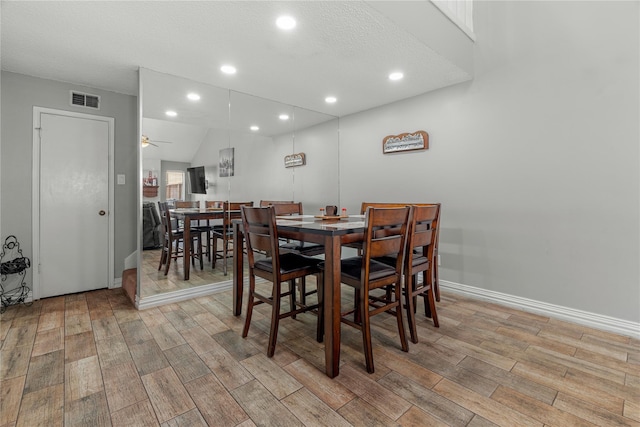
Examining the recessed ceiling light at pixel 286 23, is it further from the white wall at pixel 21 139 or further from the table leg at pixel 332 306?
the white wall at pixel 21 139

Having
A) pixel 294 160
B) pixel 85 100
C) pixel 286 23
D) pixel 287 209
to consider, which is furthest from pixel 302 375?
pixel 85 100

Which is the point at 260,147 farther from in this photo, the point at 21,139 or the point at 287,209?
the point at 21,139

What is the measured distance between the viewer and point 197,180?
11.0 ft

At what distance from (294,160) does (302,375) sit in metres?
2.99

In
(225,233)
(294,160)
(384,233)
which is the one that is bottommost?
(225,233)

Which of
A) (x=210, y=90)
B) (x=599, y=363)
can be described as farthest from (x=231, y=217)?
(x=599, y=363)

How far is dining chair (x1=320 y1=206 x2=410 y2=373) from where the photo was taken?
1715 mm

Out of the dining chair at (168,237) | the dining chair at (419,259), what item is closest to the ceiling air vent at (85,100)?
Answer: the dining chair at (168,237)

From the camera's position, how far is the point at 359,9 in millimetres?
1981

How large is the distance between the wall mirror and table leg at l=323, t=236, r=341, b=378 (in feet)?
6.31

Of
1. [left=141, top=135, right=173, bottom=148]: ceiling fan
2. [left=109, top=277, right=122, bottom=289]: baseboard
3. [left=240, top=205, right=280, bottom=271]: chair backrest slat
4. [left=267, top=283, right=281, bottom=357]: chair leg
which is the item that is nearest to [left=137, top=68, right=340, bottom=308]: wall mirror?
[left=141, top=135, right=173, bottom=148]: ceiling fan

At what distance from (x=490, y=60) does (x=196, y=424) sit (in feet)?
11.9

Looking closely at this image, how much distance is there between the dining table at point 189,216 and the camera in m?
3.14

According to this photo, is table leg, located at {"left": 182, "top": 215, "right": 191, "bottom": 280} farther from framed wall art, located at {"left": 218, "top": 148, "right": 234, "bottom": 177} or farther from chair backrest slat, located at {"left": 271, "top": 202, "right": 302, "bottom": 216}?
chair backrest slat, located at {"left": 271, "top": 202, "right": 302, "bottom": 216}
